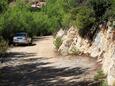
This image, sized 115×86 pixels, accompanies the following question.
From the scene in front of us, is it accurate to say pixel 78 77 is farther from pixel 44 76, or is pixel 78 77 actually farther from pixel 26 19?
pixel 26 19

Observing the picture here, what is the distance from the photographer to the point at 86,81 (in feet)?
62.8

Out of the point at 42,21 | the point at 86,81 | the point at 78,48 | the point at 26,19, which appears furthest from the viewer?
the point at 42,21

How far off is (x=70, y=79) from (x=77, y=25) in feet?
37.4

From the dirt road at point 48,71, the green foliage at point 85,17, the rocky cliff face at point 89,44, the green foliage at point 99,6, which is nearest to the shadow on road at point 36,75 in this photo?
the dirt road at point 48,71

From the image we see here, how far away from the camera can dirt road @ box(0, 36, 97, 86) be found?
19719mm

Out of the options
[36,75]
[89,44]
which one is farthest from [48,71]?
[89,44]

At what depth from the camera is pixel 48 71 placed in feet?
76.4

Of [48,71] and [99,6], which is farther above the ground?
[99,6]

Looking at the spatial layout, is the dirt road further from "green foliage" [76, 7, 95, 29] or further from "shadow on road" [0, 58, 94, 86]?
"green foliage" [76, 7, 95, 29]

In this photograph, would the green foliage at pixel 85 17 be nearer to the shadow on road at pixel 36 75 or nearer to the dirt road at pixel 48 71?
the dirt road at pixel 48 71

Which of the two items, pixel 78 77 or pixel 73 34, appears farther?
pixel 73 34

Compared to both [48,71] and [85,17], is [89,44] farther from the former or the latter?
[48,71]

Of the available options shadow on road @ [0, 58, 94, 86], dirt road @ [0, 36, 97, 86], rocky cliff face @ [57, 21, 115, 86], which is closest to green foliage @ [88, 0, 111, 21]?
rocky cliff face @ [57, 21, 115, 86]


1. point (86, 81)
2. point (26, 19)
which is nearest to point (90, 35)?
point (86, 81)
